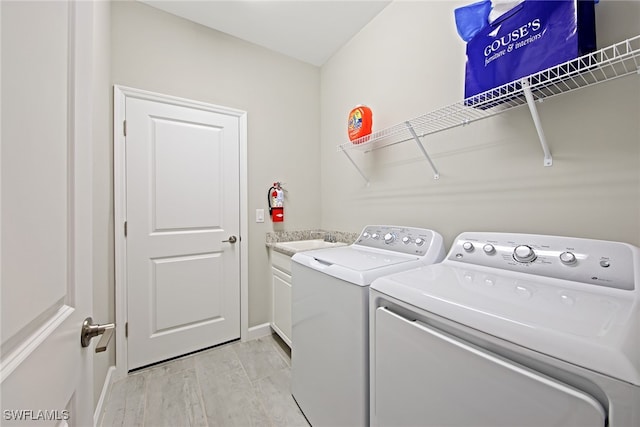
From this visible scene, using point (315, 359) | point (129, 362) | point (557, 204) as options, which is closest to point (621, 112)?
point (557, 204)

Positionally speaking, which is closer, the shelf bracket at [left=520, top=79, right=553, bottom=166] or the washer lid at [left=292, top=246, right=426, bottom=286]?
the shelf bracket at [left=520, top=79, right=553, bottom=166]

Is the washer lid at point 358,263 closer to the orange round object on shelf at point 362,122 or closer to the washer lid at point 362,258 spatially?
the washer lid at point 362,258

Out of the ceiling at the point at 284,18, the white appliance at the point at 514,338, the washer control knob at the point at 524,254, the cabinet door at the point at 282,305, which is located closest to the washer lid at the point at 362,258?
the white appliance at the point at 514,338

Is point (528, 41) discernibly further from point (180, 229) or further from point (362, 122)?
point (180, 229)

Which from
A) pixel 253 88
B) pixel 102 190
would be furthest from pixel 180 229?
pixel 253 88

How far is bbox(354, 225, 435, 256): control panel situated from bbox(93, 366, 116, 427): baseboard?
1796mm

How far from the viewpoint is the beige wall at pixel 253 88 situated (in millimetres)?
1923

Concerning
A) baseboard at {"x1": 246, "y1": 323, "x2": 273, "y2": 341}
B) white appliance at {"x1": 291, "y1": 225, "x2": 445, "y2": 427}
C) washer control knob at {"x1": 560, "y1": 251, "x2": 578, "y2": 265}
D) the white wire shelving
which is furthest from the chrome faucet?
washer control knob at {"x1": 560, "y1": 251, "x2": 578, "y2": 265}

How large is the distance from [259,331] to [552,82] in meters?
2.61

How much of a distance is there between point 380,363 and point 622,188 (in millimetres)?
1141

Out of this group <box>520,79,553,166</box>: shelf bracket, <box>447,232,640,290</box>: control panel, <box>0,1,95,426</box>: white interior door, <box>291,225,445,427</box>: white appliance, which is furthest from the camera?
<box>291,225,445,427</box>: white appliance

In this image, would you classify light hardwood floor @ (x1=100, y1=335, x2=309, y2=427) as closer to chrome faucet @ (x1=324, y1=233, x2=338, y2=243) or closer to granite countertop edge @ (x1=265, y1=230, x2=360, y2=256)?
granite countertop edge @ (x1=265, y1=230, x2=360, y2=256)

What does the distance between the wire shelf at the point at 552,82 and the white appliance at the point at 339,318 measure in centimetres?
68

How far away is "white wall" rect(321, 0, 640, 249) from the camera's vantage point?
97 cm
